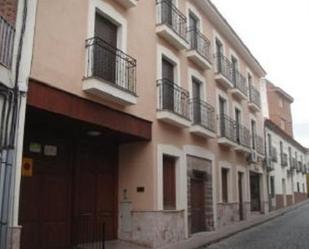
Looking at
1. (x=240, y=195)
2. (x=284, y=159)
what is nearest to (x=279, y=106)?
(x=284, y=159)

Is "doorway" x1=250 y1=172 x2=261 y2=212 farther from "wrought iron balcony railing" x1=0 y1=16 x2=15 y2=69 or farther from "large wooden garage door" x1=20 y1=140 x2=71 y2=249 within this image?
"wrought iron balcony railing" x1=0 y1=16 x2=15 y2=69

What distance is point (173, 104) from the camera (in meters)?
13.8

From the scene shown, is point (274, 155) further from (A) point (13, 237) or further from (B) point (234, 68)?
(A) point (13, 237)

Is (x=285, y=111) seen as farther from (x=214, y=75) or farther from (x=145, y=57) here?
(x=145, y=57)

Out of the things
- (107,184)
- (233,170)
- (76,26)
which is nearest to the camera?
(76,26)

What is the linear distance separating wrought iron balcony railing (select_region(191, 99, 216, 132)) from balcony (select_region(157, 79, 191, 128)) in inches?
30.4

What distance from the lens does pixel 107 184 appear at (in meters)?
12.2

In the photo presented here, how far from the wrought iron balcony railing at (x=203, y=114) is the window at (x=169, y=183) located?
2.00m

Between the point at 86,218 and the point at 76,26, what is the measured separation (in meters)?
4.87

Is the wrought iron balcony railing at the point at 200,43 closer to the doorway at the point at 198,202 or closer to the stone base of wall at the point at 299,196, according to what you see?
the doorway at the point at 198,202

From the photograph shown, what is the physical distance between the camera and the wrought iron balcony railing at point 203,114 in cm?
1540

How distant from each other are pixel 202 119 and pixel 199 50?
2.70 m

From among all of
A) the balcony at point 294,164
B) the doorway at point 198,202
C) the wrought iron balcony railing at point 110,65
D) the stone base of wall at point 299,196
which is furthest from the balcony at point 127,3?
the stone base of wall at point 299,196

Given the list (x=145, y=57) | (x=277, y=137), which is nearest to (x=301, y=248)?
(x=145, y=57)
